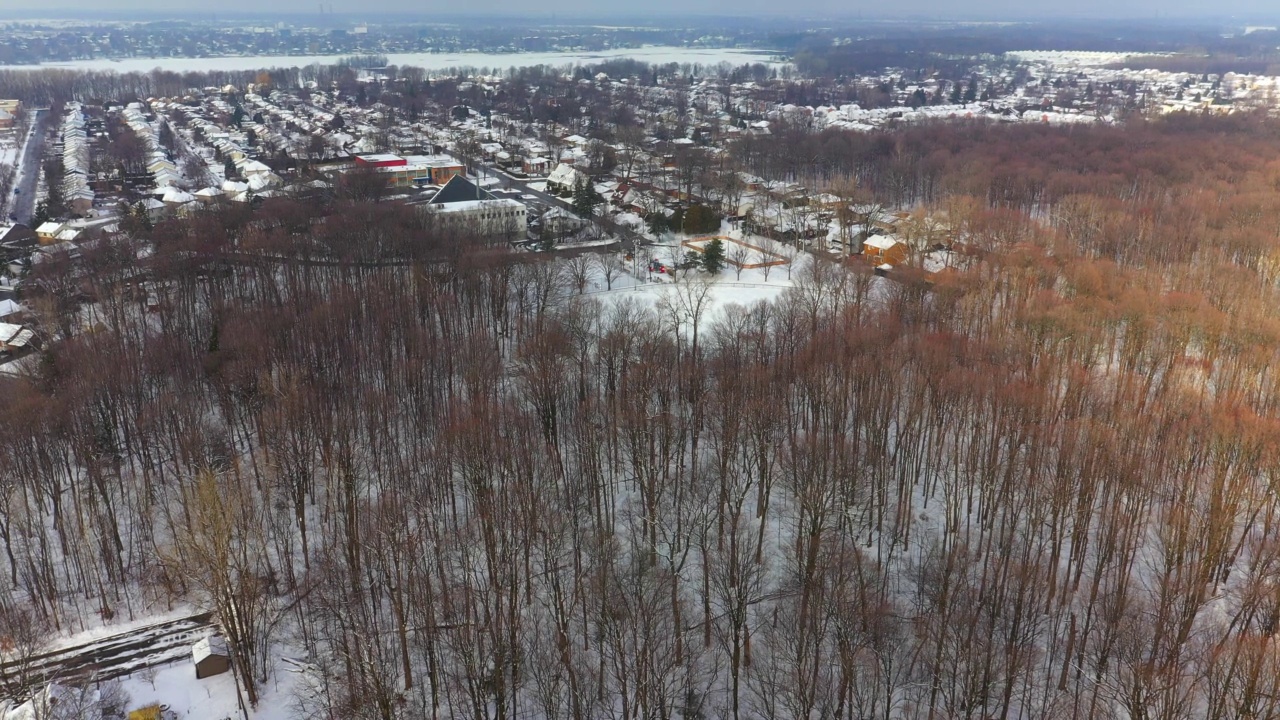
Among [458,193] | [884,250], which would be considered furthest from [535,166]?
[884,250]

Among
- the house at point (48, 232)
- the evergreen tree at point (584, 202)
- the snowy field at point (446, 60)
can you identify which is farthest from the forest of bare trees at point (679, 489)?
the snowy field at point (446, 60)

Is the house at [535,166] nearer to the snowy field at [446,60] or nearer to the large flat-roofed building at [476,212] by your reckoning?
the large flat-roofed building at [476,212]

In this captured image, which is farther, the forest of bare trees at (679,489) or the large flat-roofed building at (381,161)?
the large flat-roofed building at (381,161)

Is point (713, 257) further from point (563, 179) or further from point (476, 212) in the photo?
point (563, 179)

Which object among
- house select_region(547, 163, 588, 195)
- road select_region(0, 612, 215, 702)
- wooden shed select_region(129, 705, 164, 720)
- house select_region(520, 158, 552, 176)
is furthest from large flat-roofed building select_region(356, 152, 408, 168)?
wooden shed select_region(129, 705, 164, 720)

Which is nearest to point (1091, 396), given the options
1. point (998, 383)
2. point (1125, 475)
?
point (998, 383)

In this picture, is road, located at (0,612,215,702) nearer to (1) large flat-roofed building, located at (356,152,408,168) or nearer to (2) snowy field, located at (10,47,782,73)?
(1) large flat-roofed building, located at (356,152,408,168)
